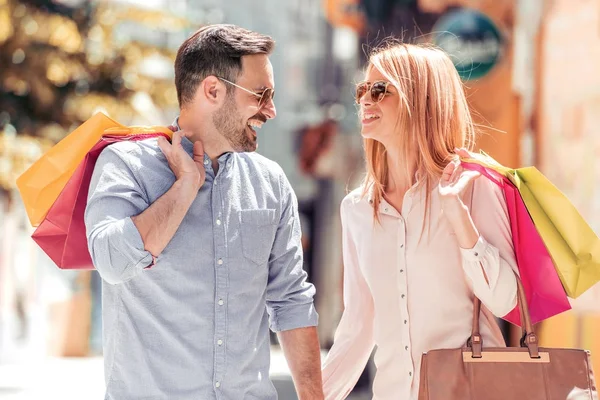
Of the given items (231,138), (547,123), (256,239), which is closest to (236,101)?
(231,138)

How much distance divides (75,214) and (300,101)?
13927 millimetres

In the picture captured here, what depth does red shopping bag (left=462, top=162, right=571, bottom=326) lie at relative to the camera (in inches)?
134

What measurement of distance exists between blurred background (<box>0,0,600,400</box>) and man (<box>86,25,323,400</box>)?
3.14ft

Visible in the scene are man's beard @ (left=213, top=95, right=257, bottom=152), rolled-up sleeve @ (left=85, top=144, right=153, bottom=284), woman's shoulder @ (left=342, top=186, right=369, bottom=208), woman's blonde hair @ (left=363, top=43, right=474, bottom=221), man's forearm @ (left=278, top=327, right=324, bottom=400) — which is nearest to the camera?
rolled-up sleeve @ (left=85, top=144, right=153, bottom=284)

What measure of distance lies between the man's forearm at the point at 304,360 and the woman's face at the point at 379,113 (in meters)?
0.79

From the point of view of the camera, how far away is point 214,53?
3.34 metres

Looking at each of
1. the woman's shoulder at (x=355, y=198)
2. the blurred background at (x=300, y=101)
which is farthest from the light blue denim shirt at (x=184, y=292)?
the blurred background at (x=300, y=101)

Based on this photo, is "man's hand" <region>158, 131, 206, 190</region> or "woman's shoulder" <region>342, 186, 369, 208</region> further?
"woman's shoulder" <region>342, 186, 369, 208</region>

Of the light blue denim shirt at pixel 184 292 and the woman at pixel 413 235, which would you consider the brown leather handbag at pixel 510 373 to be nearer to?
the woman at pixel 413 235

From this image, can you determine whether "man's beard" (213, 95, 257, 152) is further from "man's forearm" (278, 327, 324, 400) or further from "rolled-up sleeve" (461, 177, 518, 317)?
"rolled-up sleeve" (461, 177, 518, 317)

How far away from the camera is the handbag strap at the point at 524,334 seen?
3.23m

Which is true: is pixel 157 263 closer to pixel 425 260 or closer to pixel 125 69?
pixel 425 260

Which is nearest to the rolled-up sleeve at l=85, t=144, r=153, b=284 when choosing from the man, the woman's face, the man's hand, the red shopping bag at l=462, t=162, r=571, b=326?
the man

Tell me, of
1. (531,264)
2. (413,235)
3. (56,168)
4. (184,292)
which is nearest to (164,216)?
(184,292)
